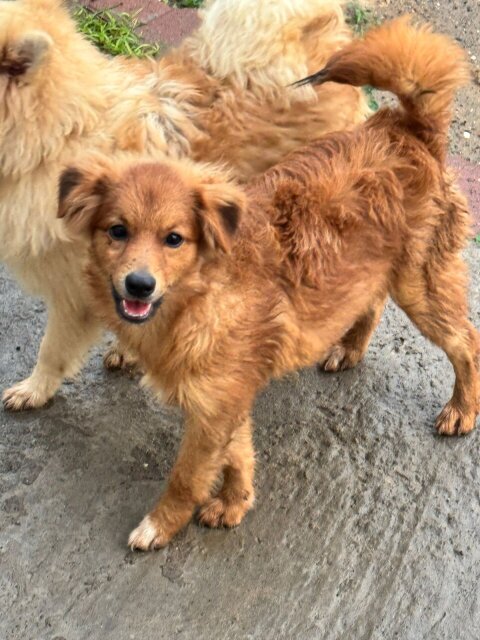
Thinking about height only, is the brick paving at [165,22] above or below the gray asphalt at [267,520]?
above

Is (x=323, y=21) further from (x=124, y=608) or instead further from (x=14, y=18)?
(x=124, y=608)

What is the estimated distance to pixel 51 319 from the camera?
3689mm

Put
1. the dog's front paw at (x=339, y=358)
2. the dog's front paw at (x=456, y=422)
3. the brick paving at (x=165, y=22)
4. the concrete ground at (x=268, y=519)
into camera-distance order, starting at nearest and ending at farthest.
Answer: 1. the concrete ground at (x=268, y=519)
2. the dog's front paw at (x=456, y=422)
3. the dog's front paw at (x=339, y=358)
4. the brick paving at (x=165, y=22)

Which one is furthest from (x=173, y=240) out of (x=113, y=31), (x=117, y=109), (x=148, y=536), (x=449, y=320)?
(x=113, y=31)

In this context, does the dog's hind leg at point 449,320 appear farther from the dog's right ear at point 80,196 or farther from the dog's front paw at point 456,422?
the dog's right ear at point 80,196

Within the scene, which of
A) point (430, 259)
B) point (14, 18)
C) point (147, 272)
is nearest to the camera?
point (147, 272)

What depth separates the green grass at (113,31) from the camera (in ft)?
19.2

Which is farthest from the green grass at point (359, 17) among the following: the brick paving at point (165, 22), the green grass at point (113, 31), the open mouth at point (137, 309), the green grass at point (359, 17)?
the open mouth at point (137, 309)

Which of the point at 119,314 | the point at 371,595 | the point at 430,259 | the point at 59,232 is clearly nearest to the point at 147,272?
the point at 119,314

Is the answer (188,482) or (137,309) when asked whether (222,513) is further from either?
(137,309)

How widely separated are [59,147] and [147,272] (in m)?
0.91

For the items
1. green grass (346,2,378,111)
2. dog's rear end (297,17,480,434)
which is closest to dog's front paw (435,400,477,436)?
dog's rear end (297,17,480,434)

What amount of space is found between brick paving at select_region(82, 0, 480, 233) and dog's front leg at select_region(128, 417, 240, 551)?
3.57 meters

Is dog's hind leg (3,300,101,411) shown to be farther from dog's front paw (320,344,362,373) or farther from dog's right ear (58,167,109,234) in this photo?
dog's front paw (320,344,362,373)
